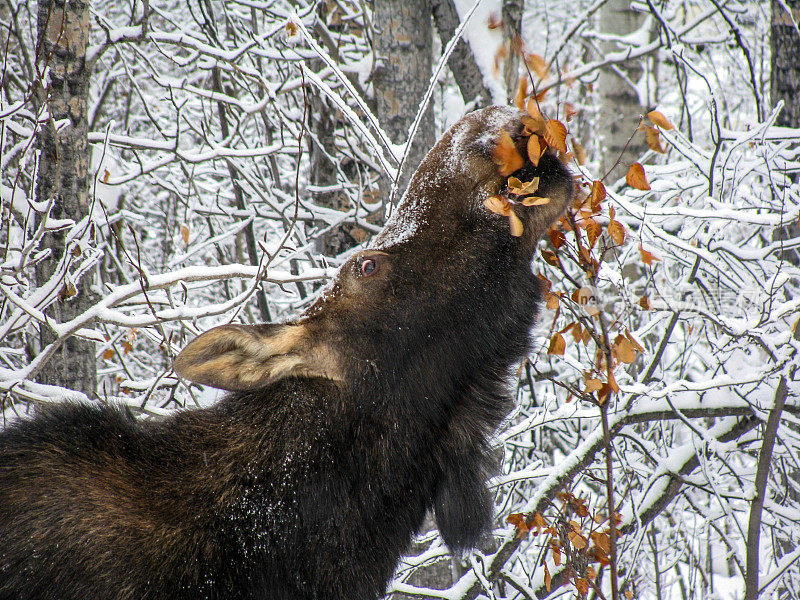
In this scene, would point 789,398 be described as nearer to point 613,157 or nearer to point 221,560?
point 221,560

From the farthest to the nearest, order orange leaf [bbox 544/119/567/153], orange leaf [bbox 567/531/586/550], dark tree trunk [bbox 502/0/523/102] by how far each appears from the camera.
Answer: dark tree trunk [bbox 502/0/523/102], orange leaf [bbox 567/531/586/550], orange leaf [bbox 544/119/567/153]

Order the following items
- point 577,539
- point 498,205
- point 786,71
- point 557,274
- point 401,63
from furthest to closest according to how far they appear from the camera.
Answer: point 557,274 < point 786,71 < point 401,63 < point 577,539 < point 498,205

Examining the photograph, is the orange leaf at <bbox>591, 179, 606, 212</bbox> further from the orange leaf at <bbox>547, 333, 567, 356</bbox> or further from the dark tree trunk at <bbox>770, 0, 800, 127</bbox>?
the dark tree trunk at <bbox>770, 0, 800, 127</bbox>

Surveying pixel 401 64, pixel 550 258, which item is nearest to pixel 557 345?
pixel 550 258

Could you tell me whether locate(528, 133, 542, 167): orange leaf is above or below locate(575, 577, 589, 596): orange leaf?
above

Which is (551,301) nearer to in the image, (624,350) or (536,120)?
(624,350)

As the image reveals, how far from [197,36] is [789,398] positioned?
4.81m

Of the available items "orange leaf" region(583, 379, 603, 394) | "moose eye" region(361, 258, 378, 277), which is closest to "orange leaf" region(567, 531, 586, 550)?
"orange leaf" region(583, 379, 603, 394)

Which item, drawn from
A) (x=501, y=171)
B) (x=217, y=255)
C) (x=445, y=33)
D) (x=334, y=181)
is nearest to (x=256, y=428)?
(x=501, y=171)

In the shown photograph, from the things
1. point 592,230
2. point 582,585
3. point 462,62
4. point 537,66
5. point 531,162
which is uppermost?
point 462,62

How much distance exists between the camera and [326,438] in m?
2.07

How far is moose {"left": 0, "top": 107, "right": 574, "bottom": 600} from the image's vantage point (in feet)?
6.28

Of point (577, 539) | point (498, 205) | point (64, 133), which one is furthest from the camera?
point (64, 133)

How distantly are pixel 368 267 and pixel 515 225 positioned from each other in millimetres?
507
